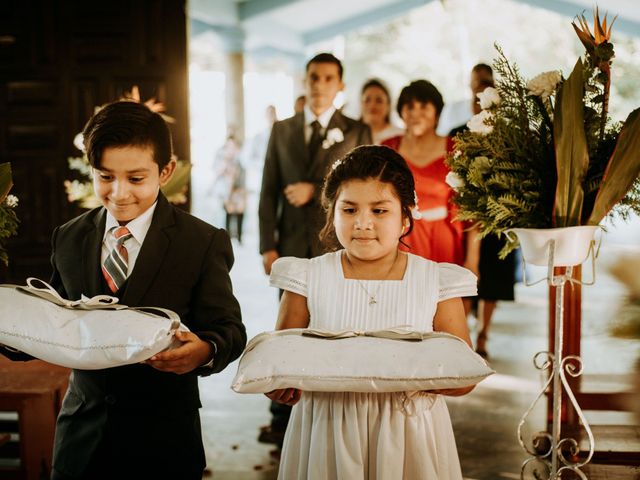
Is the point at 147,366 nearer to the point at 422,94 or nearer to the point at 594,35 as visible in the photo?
the point at 594,35

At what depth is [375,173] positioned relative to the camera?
1.81m

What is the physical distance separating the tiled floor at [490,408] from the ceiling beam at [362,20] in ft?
29.0

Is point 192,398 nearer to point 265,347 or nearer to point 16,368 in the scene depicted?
point 265,347

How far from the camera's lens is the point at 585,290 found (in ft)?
A: 26.3

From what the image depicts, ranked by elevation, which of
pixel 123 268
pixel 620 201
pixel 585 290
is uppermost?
pixel 620 201

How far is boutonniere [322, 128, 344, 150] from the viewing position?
11.6ft

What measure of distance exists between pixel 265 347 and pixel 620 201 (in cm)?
101

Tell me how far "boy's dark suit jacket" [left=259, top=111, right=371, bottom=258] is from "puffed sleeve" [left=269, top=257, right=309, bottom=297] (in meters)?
1.56

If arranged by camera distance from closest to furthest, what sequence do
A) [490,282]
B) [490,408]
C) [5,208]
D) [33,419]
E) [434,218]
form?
[5,208] < [33,419] < [434,218] < [490,408] < [490,282]

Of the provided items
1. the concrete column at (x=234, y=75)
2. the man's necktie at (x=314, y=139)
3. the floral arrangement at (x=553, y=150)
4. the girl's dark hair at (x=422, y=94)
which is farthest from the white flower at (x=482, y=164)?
the concrete column at (x=234, y=75)

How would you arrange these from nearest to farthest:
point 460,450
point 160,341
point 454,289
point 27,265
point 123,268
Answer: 1. point 160,341
2. point 123,268
3. point 454,289
4. point 460,450
5. point 27,265

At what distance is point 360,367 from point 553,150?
80cm

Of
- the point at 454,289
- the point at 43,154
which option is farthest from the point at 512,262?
the point at 454,289

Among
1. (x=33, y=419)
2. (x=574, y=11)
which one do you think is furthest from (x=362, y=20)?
(x=33, y=419)
